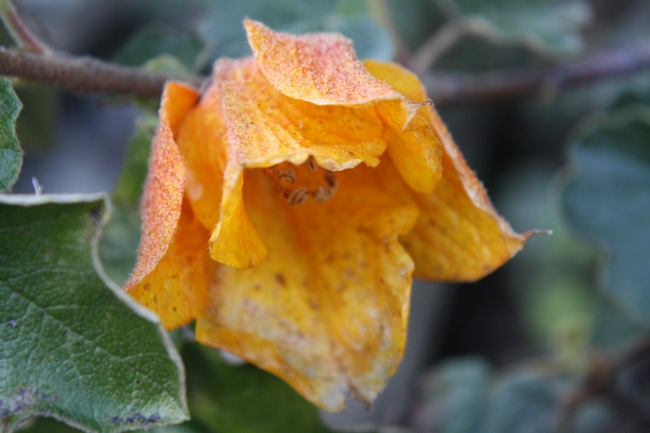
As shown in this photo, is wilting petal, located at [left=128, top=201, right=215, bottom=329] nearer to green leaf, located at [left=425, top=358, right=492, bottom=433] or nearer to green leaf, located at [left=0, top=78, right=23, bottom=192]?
green leaf, located at [left=0, top=78, right=23, bottom=192]

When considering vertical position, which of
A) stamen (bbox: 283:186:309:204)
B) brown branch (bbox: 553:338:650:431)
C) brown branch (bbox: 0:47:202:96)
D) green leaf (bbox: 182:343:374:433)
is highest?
brown branch (bbox: 0:47:202:96)

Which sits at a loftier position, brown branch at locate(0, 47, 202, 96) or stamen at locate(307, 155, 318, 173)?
brown branch at locate(0, 47, 202, 96)

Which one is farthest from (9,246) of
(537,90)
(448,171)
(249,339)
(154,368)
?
(537,90)

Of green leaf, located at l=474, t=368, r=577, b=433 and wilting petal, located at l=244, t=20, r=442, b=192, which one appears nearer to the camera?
wilting petal, located at l=244, t=20, r=442, b=192

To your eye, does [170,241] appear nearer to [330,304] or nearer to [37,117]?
[330,304]

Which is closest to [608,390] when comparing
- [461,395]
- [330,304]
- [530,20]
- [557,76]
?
[461,395]

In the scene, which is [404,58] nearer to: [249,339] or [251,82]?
[251,82]

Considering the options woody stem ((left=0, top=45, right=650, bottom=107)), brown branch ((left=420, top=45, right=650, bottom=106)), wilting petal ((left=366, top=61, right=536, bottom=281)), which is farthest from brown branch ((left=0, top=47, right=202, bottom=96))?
brown branch ((left=420, top=45, right=650, bottom=106))

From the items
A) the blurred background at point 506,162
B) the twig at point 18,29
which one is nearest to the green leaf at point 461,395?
the blurred background at point 506,162
